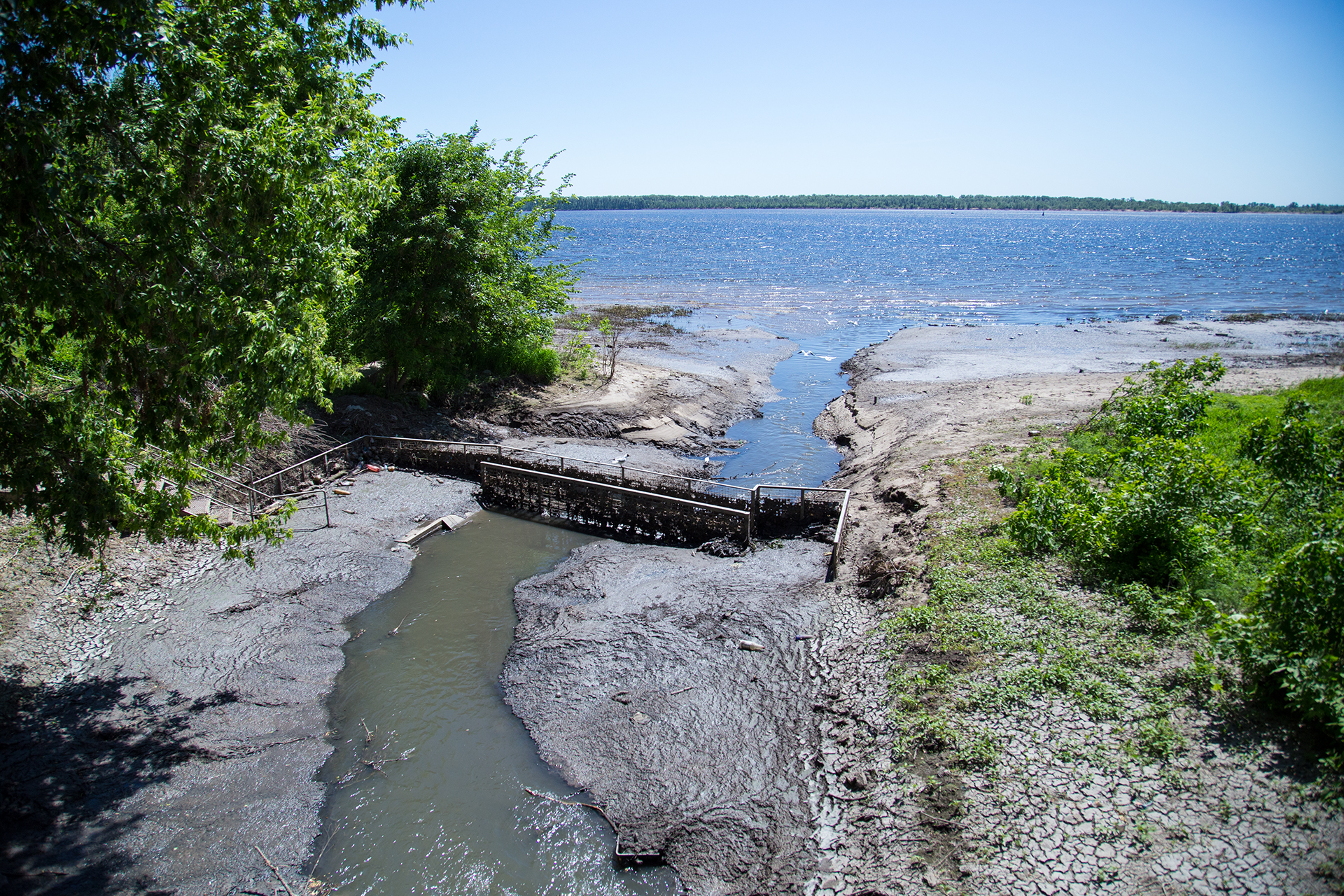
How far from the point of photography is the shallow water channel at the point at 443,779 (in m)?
8.84

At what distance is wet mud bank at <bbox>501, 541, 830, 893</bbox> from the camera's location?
361 inches

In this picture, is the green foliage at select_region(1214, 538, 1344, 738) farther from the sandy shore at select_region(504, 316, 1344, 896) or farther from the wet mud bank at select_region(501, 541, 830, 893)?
the wet mud bank at select_region(501, 541, 830, 893)

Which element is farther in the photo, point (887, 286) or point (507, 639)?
point (887, 286)

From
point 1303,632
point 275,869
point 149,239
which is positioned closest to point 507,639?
point 275,869

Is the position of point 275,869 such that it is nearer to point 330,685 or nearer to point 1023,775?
point 330,685

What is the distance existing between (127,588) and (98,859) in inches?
272

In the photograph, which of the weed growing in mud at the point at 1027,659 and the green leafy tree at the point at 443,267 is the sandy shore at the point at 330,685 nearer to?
the weed growing in mud at the point at 1027,659

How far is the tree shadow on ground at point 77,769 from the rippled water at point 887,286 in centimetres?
1650

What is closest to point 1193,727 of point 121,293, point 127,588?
point 121,293

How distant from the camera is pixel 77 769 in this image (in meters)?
9.77

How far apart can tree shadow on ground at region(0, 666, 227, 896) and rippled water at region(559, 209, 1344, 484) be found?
1650 centimetres

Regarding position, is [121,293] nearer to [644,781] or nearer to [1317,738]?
[644,781]

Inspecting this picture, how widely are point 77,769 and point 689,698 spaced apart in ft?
29.1

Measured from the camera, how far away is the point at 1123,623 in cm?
1073
